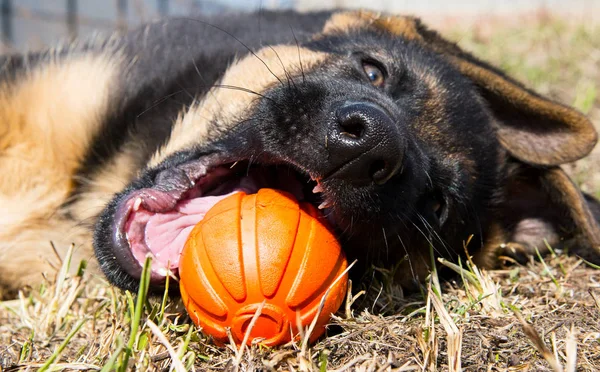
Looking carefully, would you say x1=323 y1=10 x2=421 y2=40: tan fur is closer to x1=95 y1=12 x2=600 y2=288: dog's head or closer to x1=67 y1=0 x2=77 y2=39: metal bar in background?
x1=95 y1=12 x2=600 y2=288: dog's head

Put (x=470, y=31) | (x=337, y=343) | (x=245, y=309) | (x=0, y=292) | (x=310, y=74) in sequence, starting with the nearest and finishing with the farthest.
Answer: (x=245, y=309) < (x=337, y=343) < (x=310, y=74) < (x=0, y=292) < (x=470, y=31)

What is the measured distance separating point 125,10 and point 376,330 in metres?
12.4

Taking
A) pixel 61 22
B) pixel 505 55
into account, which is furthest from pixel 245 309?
pixel 61 22

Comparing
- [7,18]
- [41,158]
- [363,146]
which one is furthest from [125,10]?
[363,146]

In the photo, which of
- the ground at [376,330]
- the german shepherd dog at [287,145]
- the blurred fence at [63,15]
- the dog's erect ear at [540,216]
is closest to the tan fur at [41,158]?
the german shepherd dog at [287,145]

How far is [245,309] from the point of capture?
1993mm

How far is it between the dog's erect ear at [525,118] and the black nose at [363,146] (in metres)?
1.28

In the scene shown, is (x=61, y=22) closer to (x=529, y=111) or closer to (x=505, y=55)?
(x=505, y=55)

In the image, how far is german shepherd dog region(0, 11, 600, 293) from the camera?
235 centimetres

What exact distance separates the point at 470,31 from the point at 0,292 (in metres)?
6.82

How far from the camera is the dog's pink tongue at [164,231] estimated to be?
2.37 metres

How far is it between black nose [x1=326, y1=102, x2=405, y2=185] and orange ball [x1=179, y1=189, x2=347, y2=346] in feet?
0.77

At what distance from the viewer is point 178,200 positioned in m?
2.49

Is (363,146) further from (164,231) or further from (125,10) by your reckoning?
(125,10)
